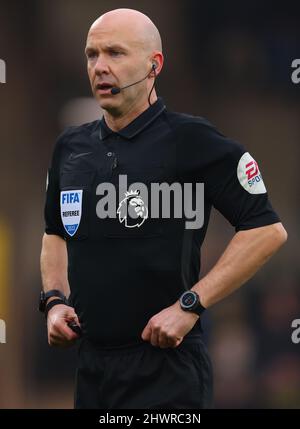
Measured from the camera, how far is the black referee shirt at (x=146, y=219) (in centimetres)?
394

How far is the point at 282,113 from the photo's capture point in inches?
400

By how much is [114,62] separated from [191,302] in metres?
0.97

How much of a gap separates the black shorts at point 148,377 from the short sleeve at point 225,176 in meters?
0.54

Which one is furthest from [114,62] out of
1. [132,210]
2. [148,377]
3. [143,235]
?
[148,377]

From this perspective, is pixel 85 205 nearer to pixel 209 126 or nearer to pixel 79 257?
pixel 79 257

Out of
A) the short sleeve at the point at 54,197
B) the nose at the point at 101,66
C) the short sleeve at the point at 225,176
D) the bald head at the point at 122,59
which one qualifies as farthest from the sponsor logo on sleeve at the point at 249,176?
the short sleeve at the point at 54,197

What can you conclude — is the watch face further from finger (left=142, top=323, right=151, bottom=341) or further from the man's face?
the man's face

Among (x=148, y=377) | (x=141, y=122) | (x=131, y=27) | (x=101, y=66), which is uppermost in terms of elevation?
(x=131, y=27)

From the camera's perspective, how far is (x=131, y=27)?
4.03 metres

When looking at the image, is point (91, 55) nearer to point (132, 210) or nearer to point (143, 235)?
point (132, 210)

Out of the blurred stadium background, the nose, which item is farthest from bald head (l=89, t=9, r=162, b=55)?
the blurred stadium background

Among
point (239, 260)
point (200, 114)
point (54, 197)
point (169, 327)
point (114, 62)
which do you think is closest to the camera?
point (169, 327)
